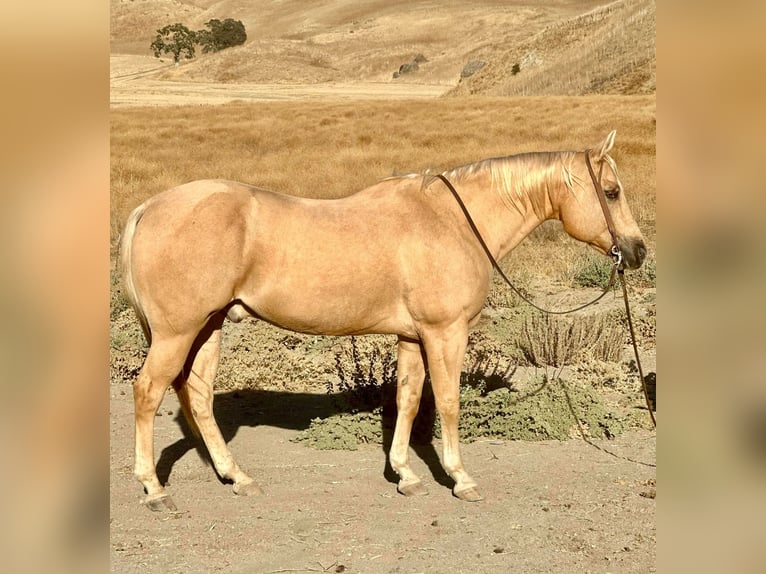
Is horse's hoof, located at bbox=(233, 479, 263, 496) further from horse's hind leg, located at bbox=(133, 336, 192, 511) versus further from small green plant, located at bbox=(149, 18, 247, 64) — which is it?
small green plant, located at bbox=(149, 18, 247, 64)

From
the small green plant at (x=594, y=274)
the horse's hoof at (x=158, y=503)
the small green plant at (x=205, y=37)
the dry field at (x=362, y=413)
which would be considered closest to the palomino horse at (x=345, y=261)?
the horse's hoof at (x=158, y=503)

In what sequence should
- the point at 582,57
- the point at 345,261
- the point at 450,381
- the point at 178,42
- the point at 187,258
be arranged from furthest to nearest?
1. the point at 178,42
2. the point at 582,57
3. the point at 450,381
4. the point at 345,261
5. the point at 187,258

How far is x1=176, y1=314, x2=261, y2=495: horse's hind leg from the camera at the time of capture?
4957mm

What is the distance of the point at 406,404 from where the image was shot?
198 inches

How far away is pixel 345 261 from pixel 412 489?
1.42 meters

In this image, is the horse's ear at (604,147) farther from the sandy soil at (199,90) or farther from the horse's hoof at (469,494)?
the sandy soil at (199,90)

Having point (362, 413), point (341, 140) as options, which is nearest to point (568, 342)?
point (362, 413)

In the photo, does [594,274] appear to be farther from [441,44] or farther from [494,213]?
[441,44]

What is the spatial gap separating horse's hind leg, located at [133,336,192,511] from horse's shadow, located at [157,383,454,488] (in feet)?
1.93

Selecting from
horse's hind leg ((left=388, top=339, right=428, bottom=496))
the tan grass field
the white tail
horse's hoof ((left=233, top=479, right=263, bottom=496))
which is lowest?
the tan grass field

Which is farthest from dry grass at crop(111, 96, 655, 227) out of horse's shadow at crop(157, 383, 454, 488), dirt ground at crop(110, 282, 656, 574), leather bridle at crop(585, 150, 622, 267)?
leather bridle at crop(585, 150, 622, 267)
